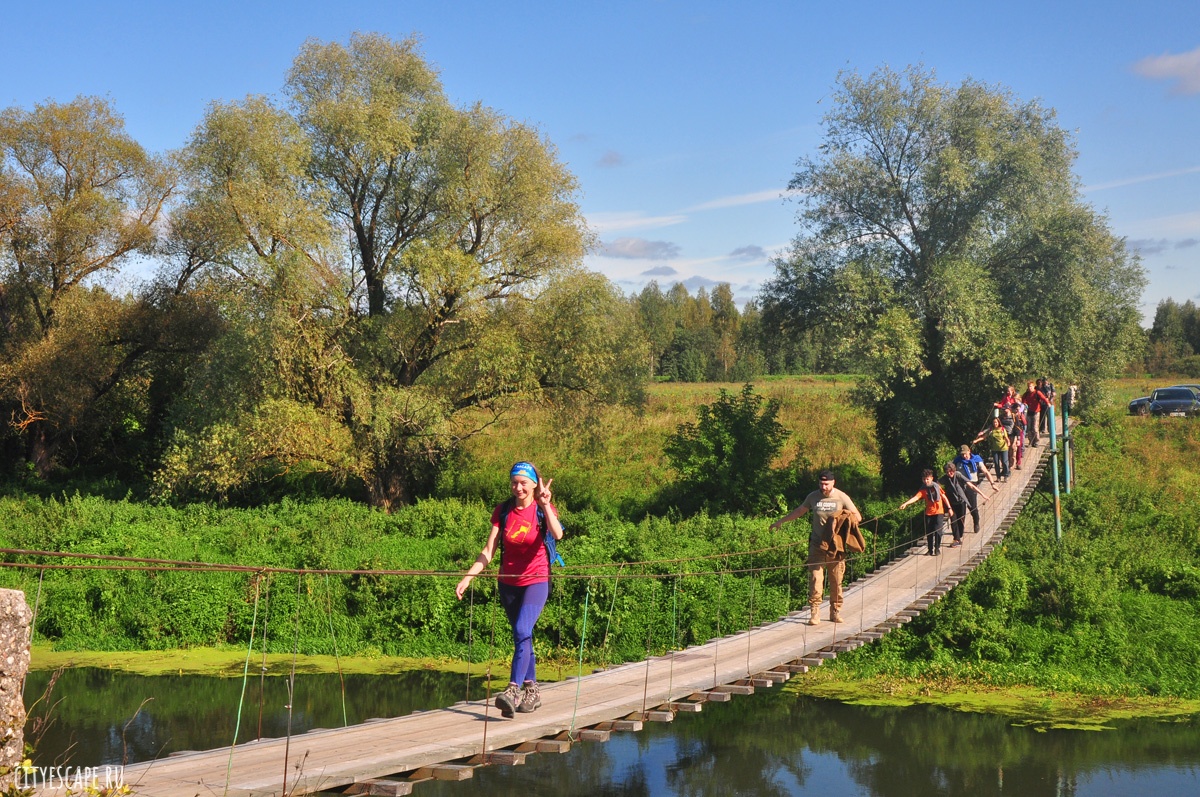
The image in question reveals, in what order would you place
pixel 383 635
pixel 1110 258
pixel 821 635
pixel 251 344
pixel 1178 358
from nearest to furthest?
pixel 821 635 < pixel 383 635 < pixel 251 344 < pixel 1110 258 < pixel 1178 358

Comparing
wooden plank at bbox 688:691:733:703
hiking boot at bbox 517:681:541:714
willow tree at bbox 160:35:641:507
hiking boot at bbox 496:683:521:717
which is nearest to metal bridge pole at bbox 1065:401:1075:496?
willow tree at bbox 160:35:641:507

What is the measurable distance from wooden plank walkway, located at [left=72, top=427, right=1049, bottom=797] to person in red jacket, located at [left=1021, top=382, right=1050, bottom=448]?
7843mm

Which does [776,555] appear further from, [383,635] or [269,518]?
→ [269,518]

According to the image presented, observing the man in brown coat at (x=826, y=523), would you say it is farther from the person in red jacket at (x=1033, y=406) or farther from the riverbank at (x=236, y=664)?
the person in red jacket at (x=1033, y=406)

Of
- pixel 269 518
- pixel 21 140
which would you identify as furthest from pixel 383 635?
pixel 21 140

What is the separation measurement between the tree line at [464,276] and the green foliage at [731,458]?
4.92 feet

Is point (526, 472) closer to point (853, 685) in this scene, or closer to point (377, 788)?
point (377, 788)

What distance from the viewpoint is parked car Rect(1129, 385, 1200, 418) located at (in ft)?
86.7

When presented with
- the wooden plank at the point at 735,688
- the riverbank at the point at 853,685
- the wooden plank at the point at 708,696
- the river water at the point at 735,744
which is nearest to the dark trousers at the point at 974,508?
the riverbank at the point at 853,685

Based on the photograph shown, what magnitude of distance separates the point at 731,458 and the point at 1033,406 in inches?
213

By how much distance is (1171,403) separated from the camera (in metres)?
26.8

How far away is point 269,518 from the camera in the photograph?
1911cm

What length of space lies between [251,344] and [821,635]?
40.1 ft

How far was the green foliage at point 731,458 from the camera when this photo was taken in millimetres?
20844
